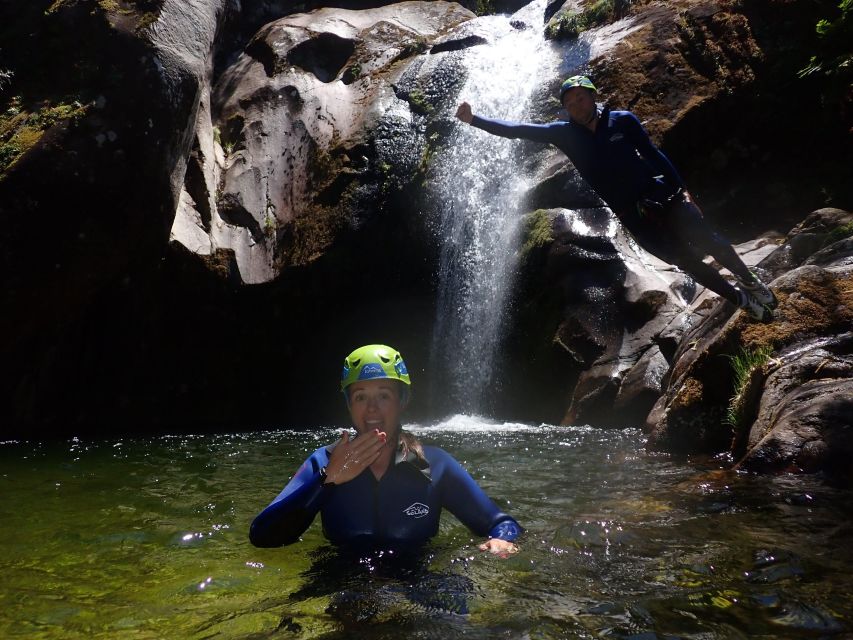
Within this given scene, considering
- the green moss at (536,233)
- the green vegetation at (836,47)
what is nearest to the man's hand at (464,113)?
the green moss at (536,233)

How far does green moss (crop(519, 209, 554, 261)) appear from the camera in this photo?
36.4 ft

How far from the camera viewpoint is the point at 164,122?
11.1 metres

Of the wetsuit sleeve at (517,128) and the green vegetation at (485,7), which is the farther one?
the green vegetation at (485,7)

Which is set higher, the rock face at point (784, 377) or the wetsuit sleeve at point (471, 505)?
the rock face at point (784, 377)

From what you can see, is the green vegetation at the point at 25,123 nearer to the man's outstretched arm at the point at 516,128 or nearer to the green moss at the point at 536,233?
the man's outstretched arm at the point at 516,128

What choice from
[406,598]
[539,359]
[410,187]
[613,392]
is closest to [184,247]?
Result: [410,187]

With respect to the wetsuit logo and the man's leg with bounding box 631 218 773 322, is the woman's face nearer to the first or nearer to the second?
the wetsuit logo

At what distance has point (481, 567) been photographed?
3615 millimetres

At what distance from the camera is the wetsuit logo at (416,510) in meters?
3.89

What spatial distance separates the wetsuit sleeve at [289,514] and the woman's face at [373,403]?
1.24 feet

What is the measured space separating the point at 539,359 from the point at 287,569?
748 centimetres

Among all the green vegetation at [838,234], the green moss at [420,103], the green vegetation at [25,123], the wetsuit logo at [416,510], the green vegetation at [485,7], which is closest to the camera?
the wetsuit logo at [416,510]

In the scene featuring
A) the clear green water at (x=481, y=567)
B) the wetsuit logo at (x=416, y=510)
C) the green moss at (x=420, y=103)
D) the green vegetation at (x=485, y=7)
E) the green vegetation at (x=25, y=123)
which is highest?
the green vegetation at (x=485, y=7)

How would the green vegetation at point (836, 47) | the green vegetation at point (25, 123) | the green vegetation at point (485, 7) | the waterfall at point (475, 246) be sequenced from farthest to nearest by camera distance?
the green vegetation at point (485, 7)
the waterfall at point (475, 246)
the green vegetation at point (25, 123)
the green vegetation at point (836, 47)
